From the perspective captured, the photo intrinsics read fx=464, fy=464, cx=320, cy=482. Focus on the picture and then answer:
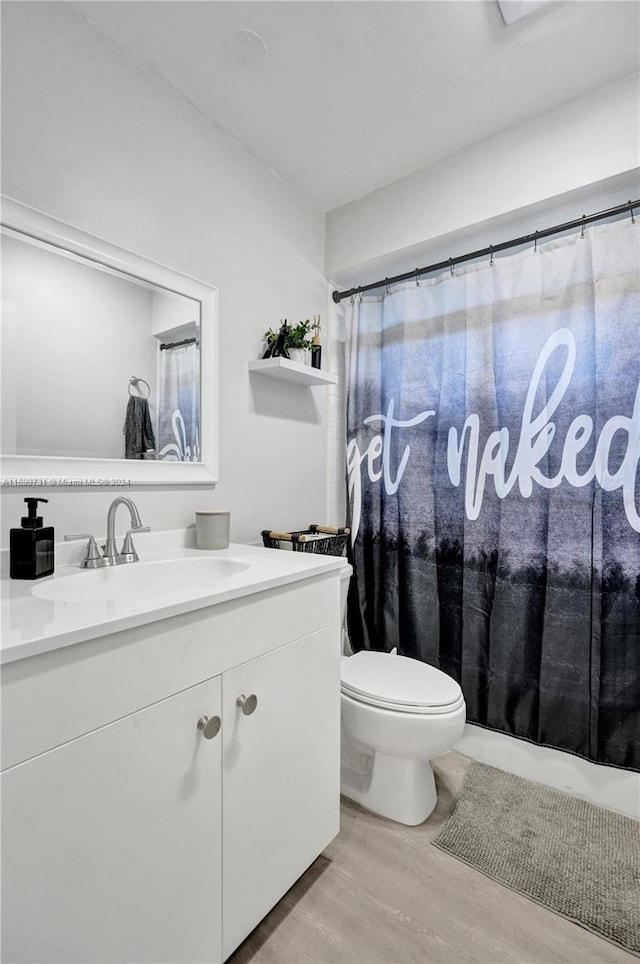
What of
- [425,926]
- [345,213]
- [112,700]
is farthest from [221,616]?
[345,213]

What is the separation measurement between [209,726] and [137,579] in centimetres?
52

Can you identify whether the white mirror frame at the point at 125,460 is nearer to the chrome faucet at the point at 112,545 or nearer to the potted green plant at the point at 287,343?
the chrome faucet at the point at 112,545

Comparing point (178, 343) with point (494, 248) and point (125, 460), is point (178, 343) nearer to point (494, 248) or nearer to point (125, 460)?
point (125, 460)

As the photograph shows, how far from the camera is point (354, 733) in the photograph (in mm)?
1587

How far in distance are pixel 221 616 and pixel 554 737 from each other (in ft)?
4.79

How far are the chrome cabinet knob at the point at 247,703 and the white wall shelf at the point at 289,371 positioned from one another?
121 centimetres

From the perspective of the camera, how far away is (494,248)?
1.87 metres

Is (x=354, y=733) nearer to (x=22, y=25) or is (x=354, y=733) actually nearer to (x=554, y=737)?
(x=554, y=737)

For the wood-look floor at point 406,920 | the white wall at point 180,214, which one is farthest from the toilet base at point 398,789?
the white wall at point 180,214

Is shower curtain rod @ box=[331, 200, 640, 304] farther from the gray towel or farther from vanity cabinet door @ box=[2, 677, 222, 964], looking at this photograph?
vanity cabinet door @ box=[2, 677, 222, 964]

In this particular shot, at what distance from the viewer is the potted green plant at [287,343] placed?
1.89m

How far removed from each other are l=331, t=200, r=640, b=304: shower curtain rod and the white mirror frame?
0.84 metres

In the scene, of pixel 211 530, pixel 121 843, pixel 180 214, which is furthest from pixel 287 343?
pixel 121 843

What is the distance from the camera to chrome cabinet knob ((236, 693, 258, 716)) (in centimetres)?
104
